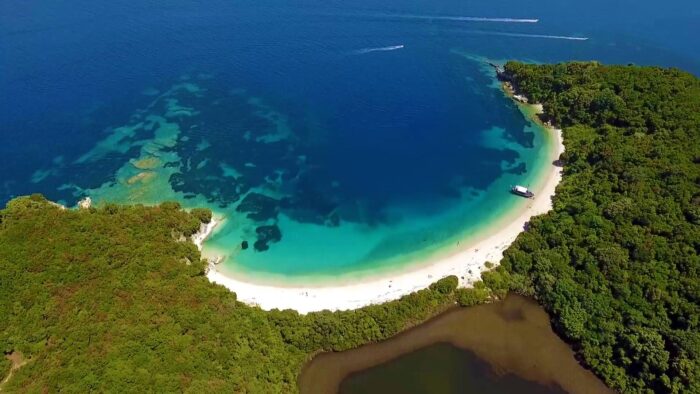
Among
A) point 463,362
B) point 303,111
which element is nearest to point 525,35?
point 303,111

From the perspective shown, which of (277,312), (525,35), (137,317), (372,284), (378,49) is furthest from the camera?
(525,35)

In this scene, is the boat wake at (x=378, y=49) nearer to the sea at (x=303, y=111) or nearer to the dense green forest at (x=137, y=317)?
the sea at (x=303, y=111)

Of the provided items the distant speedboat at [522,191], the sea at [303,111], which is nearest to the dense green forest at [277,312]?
the distant speedboat at [522,191]

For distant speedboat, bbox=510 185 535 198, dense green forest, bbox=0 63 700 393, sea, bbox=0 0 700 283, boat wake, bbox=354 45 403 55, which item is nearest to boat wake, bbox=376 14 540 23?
sea, bbox=0 0 700 283

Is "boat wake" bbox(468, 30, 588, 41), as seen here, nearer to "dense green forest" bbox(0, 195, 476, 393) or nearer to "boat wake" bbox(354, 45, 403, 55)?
"boat wake" bbox(354, 45, 403, 55)

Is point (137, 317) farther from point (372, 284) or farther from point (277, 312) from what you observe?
point (372, 284)

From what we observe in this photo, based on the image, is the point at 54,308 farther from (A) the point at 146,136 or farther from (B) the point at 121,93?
(B) the point at 121,93

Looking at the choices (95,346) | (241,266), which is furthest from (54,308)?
(241,266)
